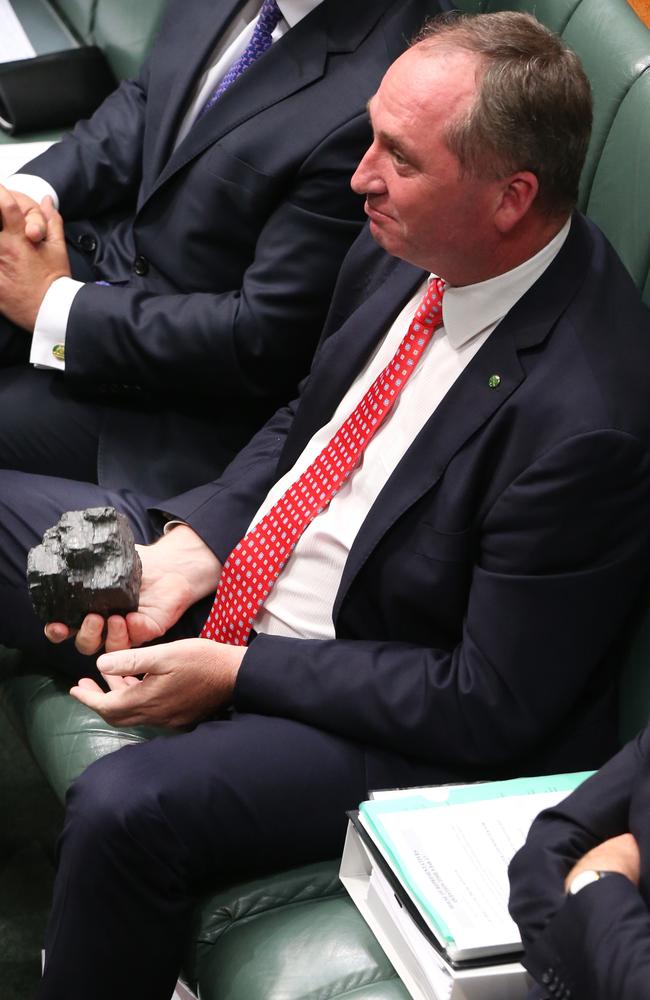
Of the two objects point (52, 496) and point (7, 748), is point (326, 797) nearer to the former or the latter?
point (52, 496)

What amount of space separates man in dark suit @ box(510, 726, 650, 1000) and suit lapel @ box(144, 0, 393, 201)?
1.24 m

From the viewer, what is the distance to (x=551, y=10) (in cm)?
209

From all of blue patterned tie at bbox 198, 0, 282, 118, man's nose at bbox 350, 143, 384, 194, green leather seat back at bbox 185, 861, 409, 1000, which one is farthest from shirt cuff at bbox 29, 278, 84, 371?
green leather seat back at bbox 185, 861, 409, 1000

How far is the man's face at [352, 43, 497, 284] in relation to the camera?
1.57m

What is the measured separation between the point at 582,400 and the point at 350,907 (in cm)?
65

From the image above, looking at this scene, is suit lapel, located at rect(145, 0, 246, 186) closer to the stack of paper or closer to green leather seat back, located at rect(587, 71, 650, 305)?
green leather seat back, located at rect(587, 71, 650, 305)

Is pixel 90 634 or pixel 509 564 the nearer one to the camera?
pixel 509 564

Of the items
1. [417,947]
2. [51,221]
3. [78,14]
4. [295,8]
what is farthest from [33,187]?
[417,947]

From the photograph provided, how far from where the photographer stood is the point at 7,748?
2.38 metres

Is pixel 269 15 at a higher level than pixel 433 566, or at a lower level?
higher

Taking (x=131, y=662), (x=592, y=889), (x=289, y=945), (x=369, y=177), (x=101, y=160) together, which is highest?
(x=369, y=177)

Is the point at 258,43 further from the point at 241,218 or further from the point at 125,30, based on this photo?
the point at 125,30

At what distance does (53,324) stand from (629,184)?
0.96m

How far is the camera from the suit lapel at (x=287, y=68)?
2.12 m
